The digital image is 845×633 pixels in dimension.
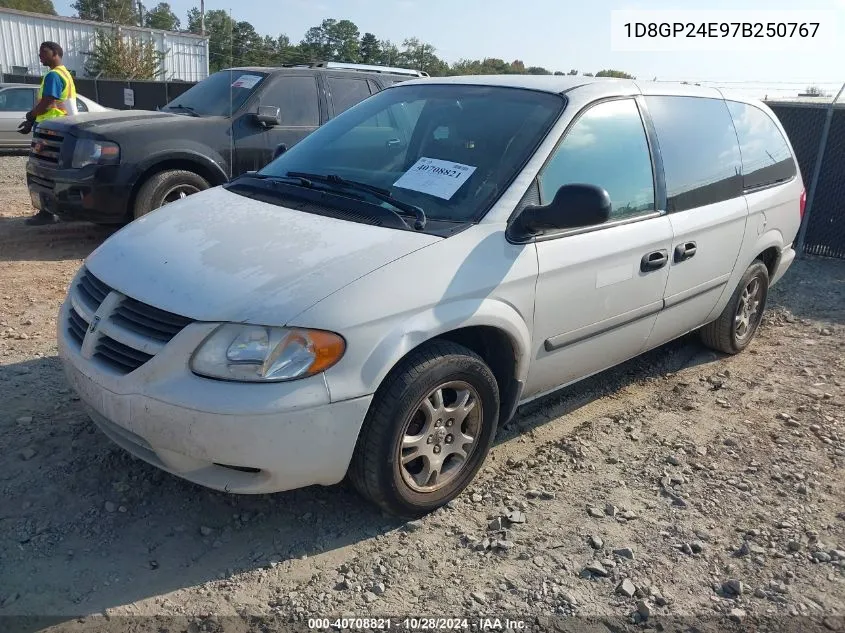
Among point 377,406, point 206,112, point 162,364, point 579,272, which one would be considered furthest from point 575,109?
point 206,112

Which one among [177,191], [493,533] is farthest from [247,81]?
[493,533]

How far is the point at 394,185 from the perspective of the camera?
3475mm

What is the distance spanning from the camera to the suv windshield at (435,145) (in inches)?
131

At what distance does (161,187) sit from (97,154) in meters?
0.62

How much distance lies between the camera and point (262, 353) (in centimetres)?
261

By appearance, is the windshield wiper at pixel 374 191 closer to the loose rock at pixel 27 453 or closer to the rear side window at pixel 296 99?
the loose rock at pixel 27 453

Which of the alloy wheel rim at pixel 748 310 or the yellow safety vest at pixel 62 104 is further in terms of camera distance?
the yellow safety vest at pixel 62 104

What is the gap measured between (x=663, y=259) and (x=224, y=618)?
2752 mm

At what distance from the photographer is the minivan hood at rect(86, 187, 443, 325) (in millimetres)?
2676

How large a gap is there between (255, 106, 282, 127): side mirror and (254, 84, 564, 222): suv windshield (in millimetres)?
3266


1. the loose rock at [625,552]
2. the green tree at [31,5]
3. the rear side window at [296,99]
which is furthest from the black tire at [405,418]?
the green tree at [31,5]

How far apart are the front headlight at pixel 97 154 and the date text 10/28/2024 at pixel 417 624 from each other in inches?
215

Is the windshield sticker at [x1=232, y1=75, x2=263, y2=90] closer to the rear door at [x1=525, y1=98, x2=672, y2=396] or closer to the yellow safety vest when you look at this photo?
the yellow safety vest

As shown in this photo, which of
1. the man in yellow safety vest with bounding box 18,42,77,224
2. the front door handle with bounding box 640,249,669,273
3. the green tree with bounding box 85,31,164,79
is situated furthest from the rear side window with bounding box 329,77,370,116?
the green tree with bounding box 85,31,164,79
